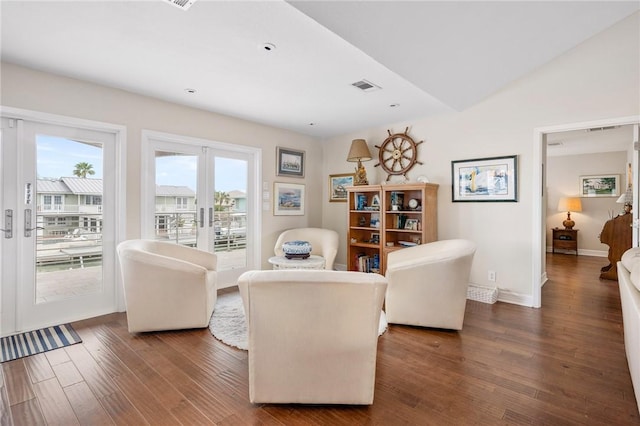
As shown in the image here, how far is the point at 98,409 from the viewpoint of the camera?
186 centimetres

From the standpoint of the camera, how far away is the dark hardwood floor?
1797 mm

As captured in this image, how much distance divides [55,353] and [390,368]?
102 inches

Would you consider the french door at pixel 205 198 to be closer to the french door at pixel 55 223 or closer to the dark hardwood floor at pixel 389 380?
the french door at pixel 55 223

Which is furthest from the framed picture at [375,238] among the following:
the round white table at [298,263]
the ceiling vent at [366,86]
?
the ceiling vent at [366,86]

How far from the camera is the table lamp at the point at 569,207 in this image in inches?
284

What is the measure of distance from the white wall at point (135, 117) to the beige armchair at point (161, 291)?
90 centimetres

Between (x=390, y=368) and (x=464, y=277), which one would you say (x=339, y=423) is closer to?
(x=390, y=368)

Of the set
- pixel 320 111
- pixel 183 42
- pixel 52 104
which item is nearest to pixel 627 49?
pixel 320 111

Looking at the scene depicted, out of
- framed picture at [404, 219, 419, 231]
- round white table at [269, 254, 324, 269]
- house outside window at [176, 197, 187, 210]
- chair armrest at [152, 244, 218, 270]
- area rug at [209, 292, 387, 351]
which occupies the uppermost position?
house outside window at [176, 197, 187, 210]

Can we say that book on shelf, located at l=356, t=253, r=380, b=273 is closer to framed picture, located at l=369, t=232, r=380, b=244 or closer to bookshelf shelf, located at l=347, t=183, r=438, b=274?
bookshelf shelf, located at l=347, t=183, r=438, b=274

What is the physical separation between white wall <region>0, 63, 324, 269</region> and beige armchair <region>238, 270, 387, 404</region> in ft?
8.13

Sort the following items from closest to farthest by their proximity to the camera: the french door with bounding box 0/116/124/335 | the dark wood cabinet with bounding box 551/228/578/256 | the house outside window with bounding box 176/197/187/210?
the french door with bounding box 0/116/124/335 → the house outside window with bounding box 176/197/187/210 → the dark wood cabinet with bounding box 551/228/578/256

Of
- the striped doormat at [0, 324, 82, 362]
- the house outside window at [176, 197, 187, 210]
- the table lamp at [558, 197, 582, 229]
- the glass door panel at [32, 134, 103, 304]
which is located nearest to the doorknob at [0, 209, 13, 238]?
the glass door panel at [32, 134, 103, 304]

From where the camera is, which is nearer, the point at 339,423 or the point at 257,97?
the point at 339,423
